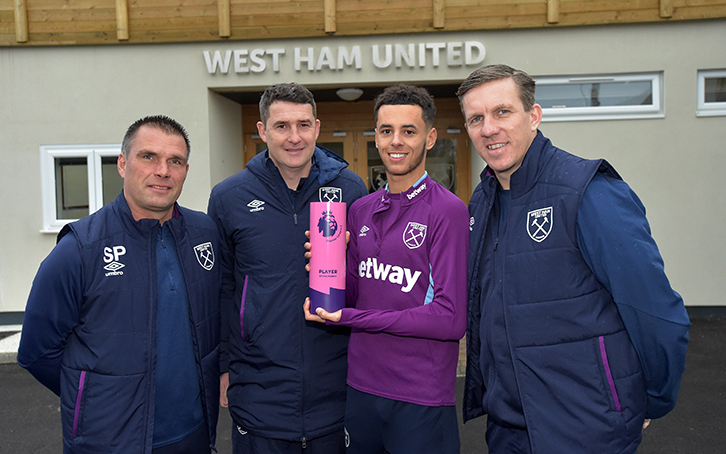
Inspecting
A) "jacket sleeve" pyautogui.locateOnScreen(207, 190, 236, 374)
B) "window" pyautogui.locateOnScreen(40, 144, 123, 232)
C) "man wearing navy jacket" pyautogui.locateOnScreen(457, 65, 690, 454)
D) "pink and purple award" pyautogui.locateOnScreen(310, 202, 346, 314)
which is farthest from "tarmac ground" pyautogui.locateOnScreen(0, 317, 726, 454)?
"window" pyautogui.locateOnScreen(40, 144, 123, 232)

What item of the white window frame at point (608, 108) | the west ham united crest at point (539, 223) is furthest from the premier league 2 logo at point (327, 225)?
the white window frame at point (608, 108)

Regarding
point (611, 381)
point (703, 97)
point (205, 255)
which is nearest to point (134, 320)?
point (205, 255)

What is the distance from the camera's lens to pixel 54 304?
1.79 m

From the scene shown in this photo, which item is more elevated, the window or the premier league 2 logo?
the window

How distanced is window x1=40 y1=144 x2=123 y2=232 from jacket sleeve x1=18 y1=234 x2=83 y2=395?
5.91m

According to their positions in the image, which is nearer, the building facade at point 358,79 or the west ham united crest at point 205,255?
the west ham united crest at point 205,255

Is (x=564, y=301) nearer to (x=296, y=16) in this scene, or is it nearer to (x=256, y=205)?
(x=256, y=205)

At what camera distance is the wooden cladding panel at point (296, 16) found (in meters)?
6.49

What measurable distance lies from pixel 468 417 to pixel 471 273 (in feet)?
2.14

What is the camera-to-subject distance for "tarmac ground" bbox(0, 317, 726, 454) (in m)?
3.50

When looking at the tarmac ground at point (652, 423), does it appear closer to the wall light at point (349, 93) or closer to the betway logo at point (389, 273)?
the betway logo at point (389, 273)

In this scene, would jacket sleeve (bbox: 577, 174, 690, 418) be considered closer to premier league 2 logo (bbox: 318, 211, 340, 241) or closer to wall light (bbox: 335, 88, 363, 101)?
premier league 2 logo (bbox: 318, 211, 340, 241)

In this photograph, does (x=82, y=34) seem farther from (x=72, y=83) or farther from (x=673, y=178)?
(x=673, y=178)

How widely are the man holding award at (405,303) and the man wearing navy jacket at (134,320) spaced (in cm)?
58
